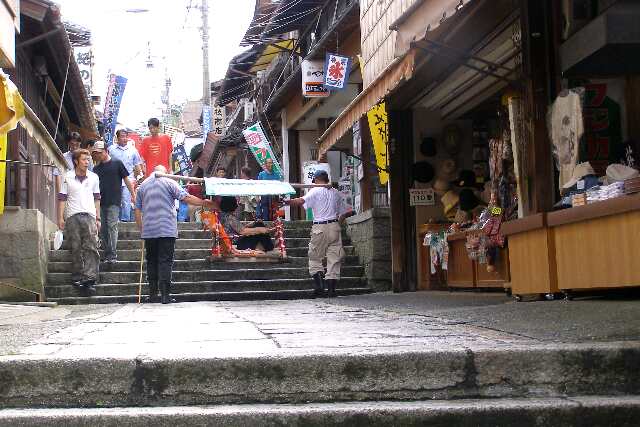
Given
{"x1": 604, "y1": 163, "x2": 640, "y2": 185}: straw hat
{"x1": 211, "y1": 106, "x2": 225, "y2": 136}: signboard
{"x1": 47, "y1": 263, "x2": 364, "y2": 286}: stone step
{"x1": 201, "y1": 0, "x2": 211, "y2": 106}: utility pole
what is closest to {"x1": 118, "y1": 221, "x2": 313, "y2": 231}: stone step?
{"x1": 47, "y1": 263, "x2": 364, "y2": 286}: stone step

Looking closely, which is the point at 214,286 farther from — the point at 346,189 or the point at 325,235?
the point at 346,189

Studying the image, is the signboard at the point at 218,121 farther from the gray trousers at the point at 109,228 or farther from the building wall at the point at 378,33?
the building wall at the point at 378,33

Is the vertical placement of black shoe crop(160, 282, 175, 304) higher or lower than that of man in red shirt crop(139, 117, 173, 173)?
lower

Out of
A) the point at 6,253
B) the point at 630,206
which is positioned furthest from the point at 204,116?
the point at 630,206

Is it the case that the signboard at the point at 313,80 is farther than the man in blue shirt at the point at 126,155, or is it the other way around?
the signboard at the point at 313,80

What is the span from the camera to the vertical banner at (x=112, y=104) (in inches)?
923

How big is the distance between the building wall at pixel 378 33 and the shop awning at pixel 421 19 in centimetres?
119

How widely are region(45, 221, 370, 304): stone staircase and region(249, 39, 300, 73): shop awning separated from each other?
932cm

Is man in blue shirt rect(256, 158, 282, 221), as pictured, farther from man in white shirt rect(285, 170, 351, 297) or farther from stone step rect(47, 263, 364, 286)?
man in white shirt rect(285, 170, 351, 297)

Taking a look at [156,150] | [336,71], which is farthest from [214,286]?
[336,71]

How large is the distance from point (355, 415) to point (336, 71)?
42.8ft

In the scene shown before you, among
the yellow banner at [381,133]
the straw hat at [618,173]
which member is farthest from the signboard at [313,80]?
the straw hat at [618,173]

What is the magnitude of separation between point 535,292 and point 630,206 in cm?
177

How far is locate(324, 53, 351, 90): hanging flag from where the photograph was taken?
16078 mm
